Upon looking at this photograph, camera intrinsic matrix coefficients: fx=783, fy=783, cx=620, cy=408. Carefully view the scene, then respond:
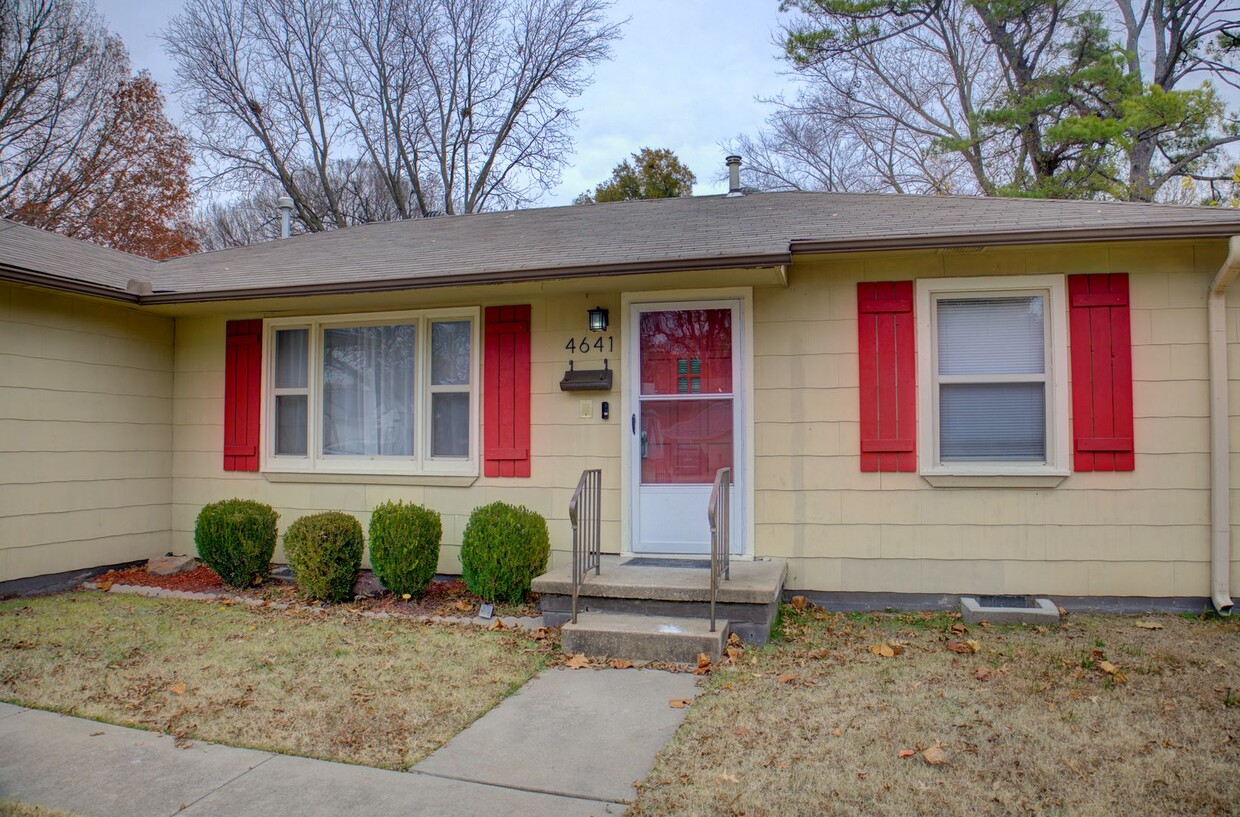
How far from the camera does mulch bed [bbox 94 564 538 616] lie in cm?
534

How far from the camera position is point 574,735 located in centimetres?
331

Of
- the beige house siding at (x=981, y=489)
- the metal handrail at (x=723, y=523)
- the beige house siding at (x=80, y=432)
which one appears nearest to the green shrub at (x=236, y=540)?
the beige house siding at (x=80, y=432)

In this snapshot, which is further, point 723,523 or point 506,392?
point 506,392

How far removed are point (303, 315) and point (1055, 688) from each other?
5.91 meters

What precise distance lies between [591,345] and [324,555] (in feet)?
7.93

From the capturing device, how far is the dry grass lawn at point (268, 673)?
3352mm

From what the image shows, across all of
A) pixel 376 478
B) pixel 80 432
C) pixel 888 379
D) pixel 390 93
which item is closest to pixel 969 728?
pixel 888 379

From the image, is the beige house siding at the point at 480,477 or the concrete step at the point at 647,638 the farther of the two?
the beige house siding at the point at 480,477

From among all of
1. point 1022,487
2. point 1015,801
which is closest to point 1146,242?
point 1022,487

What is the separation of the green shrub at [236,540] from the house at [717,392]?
560 mm

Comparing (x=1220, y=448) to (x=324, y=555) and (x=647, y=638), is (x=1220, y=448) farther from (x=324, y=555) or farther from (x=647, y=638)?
(x=324, y=555)

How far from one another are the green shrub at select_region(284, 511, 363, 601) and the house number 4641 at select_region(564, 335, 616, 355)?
6.77ft

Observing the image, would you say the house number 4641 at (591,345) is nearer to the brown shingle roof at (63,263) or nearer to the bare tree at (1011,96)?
the brown shingle roof at (63,263)

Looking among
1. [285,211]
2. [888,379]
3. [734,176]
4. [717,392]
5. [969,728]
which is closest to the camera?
[969,728]
